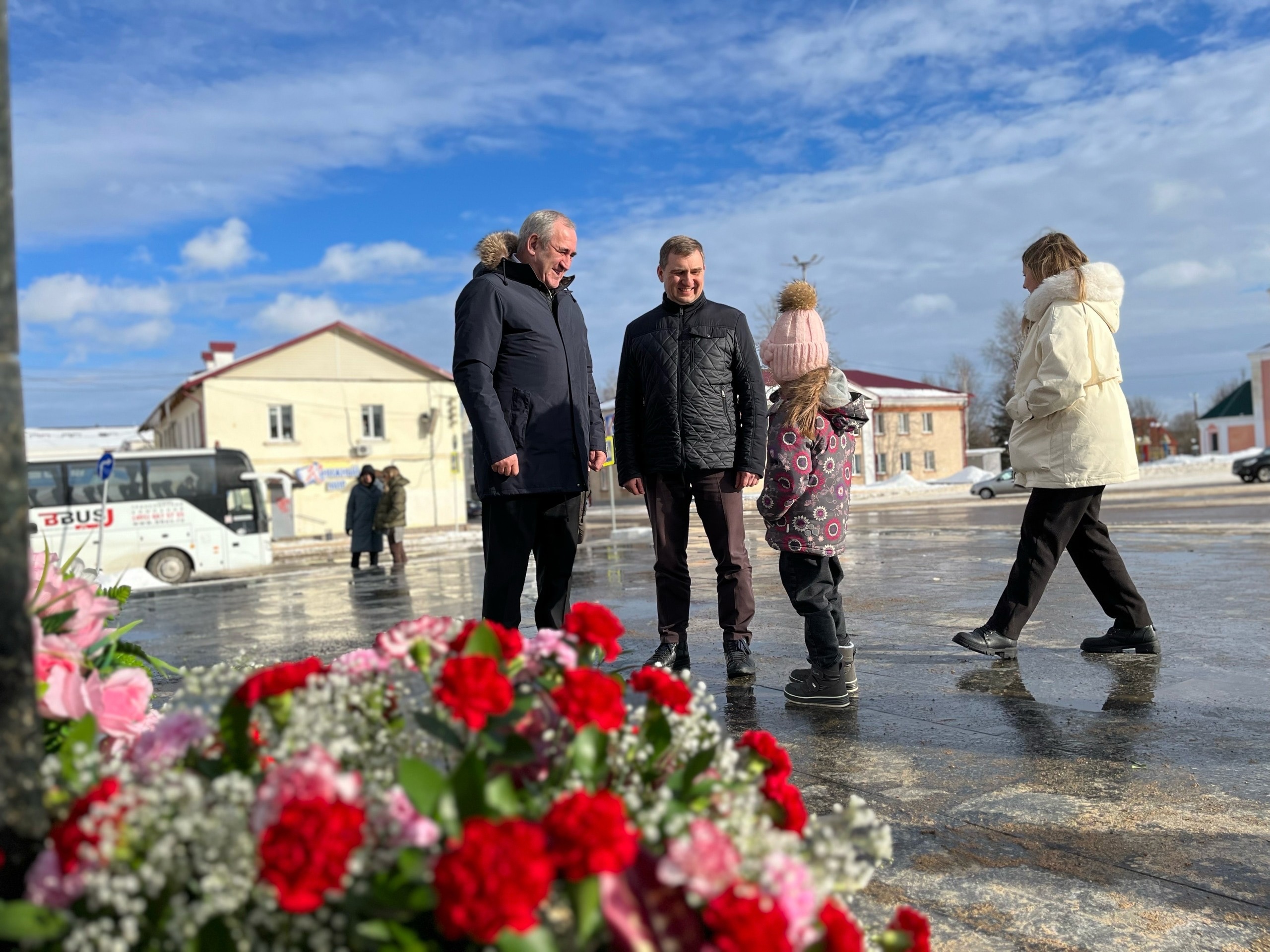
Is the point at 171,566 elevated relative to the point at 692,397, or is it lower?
lower

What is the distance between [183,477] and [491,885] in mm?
21341

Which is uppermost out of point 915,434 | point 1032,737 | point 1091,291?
point 915,434

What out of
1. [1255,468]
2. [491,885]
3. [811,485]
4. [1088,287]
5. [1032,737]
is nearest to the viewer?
[491,885]

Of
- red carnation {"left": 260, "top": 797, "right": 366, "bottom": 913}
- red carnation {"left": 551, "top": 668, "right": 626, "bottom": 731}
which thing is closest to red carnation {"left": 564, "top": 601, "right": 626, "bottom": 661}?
red carnation {"left": 551, "top": 668, "right": 626, "bottom": 731}

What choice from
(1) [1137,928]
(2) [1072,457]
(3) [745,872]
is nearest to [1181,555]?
(2) [1072,457]

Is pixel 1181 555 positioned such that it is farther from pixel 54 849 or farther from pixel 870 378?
pixel 870 378

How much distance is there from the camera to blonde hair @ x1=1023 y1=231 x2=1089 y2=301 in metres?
4.84

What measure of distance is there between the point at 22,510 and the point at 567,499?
3.05 metres

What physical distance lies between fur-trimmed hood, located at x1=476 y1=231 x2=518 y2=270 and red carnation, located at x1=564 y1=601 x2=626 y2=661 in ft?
9.70

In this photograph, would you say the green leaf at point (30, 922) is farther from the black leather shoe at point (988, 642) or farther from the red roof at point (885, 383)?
the red roof at point (885, 383)

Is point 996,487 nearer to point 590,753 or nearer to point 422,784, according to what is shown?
point 590,753

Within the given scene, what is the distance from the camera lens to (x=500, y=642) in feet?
5.06

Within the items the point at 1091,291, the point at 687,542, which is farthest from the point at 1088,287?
the point at 687,542

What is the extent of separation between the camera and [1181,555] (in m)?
9.73
